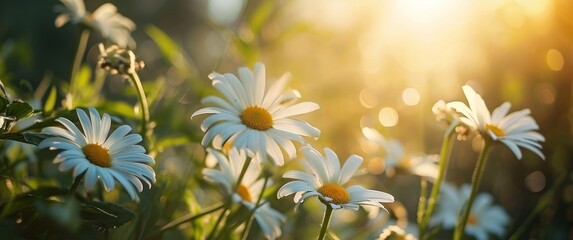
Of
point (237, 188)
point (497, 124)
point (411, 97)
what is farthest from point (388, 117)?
point (237, 188)

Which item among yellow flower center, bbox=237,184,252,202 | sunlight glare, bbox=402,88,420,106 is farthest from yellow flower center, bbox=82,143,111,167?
sunlight glare, bbox=402,88,420,106

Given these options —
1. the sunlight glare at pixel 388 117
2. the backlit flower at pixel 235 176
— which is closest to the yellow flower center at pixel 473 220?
the sunlight glare at pixel 388 117

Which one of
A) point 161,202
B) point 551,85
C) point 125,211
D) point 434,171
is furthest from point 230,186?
point 551,85

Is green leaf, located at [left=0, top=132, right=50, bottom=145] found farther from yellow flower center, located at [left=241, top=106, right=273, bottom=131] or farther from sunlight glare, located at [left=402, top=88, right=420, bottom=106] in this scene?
sunlight glare, located at [left=402, top=88, right=420, bottom=106]

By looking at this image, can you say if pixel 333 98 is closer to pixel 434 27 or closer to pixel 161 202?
pixel 434 27

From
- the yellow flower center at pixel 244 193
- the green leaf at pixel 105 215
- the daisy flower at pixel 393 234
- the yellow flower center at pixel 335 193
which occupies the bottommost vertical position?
the yellow flower center at pixel 244 193

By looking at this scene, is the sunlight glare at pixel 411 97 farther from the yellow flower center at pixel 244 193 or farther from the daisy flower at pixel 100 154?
the daisy flower at pixel 100 154
